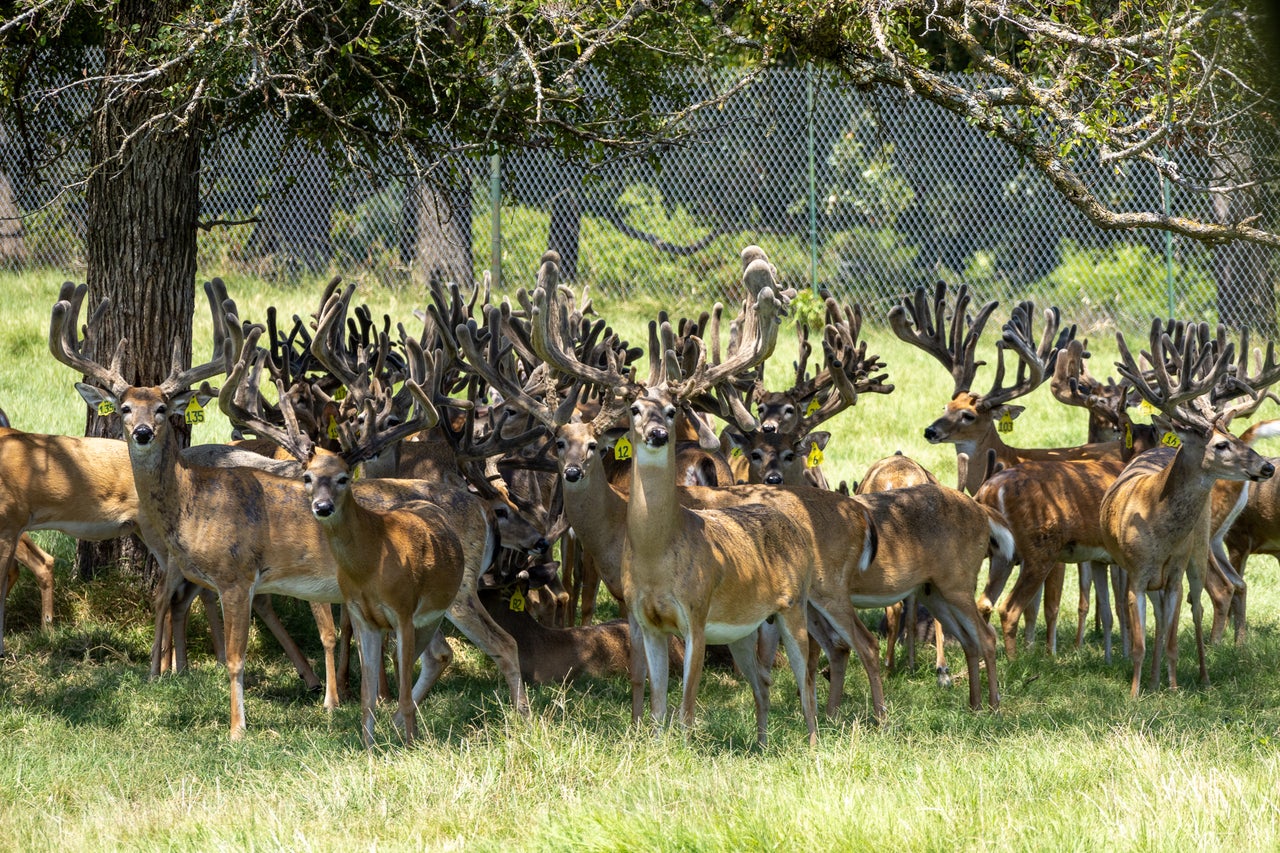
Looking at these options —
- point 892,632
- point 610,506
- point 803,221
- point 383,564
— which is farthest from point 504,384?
point 803,221

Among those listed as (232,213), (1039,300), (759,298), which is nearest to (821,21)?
(759,298)

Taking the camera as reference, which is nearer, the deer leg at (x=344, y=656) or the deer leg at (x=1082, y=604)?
the deer leg at (x=344, y=656)

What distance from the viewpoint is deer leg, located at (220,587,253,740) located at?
25.7 feet

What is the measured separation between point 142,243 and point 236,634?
3.01 metres

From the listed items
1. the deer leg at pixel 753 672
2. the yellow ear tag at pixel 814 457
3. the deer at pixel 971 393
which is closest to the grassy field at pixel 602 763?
the deer leg at pixel 753 672

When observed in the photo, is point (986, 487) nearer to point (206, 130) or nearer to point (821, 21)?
point (821, 21)

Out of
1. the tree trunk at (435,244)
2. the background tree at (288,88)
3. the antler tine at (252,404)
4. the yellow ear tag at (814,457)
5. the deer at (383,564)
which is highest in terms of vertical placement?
the background tree at (288,88)

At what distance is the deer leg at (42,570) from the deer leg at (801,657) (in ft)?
15.8

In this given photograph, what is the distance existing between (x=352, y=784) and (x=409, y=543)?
2022 millimetres

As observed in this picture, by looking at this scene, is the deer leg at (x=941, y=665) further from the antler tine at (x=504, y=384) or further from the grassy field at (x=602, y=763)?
the antler tine at (x=504, y=384)

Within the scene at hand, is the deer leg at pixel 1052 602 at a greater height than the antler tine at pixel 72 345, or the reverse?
the antler tine at pixel 72 345

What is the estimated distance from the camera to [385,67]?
27.8ft

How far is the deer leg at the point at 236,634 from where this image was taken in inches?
308

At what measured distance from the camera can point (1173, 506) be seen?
900cm
